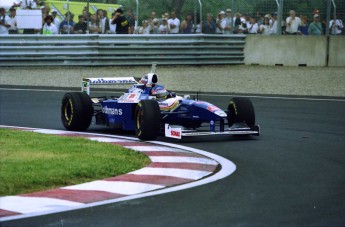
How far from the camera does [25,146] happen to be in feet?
37.0

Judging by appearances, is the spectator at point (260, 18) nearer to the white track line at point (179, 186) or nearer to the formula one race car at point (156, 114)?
the formula one race car at point (156, 114)

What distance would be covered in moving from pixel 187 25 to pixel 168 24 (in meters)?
0.57

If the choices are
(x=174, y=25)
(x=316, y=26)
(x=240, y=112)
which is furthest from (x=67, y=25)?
(x=240, y=112)

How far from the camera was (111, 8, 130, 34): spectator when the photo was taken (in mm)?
25922

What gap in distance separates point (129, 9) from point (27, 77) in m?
4.14

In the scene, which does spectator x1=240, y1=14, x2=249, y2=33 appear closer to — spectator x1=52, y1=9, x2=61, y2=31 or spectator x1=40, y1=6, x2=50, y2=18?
spectator x1=52, y1=9, x2=61, y2=31

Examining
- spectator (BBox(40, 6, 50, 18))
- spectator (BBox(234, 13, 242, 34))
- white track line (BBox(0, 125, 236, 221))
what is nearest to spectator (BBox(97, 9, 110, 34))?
spectator (BBox(40, 6, 50, 18))

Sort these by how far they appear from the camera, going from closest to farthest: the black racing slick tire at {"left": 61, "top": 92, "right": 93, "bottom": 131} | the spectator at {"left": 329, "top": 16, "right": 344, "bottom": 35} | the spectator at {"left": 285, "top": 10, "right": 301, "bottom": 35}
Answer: the black racing slick tire at {"left": 61, "top": 92, "right": 93, "bottom": 131} → the spectator at {"left": 329, "top": 16, "right": 344, "bottom": 35} → the spectator at {"left": 285, "top": 10, "right": 301, "bottom": 35}

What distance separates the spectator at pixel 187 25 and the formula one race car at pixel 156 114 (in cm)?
1327

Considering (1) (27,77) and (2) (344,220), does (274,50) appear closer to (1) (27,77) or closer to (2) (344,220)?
(1) (27,77)

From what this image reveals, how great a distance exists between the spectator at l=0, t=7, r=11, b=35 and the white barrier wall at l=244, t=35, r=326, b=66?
7.55 m

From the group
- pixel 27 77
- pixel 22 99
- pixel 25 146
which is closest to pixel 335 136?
pixel 25 146

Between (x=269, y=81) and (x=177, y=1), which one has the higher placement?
(x=177, y=1)

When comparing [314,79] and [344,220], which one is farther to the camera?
[314,79]
